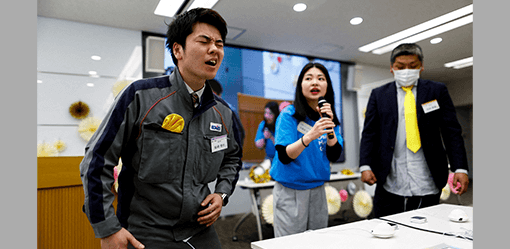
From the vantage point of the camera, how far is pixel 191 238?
1119 mm

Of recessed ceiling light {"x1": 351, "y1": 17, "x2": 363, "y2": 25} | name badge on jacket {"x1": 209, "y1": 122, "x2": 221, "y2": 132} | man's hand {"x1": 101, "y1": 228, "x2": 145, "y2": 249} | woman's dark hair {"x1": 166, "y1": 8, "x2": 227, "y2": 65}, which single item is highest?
recessed ceiling light {"x1": 351, "y1": 17, "x2": 363, "y2": 25}

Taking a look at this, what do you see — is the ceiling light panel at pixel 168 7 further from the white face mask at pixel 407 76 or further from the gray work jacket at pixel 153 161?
the gray work jacket at pixel 153 161

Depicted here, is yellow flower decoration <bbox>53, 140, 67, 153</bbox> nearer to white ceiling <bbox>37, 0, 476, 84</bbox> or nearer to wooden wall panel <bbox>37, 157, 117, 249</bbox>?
white ceiling <bbox>37, 0, 476, 84</bbox>

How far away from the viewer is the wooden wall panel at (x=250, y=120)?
5426 mm

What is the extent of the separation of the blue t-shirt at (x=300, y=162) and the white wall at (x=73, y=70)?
3616 mm

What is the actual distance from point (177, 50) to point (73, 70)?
3906 millimetres

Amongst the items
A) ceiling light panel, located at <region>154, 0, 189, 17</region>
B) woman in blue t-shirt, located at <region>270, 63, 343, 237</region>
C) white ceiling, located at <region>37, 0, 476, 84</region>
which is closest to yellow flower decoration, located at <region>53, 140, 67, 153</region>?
white ceiling, located at <region>37, 0, 476, 84</region>

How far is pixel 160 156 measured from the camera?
105 cm

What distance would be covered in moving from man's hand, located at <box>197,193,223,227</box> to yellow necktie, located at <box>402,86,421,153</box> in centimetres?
130

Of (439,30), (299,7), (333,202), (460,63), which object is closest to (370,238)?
(333,202)

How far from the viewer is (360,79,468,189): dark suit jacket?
5.91 ft

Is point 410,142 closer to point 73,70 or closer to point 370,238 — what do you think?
point 370,238

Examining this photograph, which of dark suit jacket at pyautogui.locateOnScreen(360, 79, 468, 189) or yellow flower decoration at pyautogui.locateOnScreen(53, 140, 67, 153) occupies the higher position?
dark suit jacket at pyautogui.locateOnScreen(360, 79, 468, 189)

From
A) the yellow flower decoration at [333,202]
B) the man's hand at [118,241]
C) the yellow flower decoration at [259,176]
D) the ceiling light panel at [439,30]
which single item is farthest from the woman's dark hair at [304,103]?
the ceiling light panel at [439,30]
